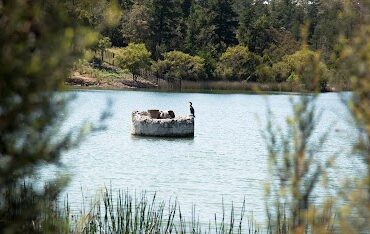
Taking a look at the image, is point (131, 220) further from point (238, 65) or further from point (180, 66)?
point (238, 65)

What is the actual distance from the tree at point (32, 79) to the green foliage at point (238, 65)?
8835 cm

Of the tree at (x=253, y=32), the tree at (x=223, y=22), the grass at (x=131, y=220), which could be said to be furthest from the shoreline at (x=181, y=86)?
the grass at (x=131, y=220)

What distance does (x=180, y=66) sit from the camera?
89500 mm

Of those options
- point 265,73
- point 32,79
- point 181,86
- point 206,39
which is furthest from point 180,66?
point 32,79

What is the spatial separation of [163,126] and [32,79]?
30.4 metres

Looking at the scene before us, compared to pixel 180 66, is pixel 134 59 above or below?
above

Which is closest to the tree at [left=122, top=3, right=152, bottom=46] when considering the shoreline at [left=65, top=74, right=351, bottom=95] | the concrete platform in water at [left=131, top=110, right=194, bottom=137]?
the shoreline at [left=65, top=74, right=351, bottom=95]

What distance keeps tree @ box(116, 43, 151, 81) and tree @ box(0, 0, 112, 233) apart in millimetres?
84153

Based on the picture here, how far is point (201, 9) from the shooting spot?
103375 millimetres

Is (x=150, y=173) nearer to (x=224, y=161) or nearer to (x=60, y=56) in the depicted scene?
(x=224, y=161)

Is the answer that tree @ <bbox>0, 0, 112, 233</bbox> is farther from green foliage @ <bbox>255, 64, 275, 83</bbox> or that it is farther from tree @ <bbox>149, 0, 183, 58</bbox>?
tree @ <bbox>149, 0, 183, 58</bbox>

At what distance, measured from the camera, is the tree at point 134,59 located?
8744cm

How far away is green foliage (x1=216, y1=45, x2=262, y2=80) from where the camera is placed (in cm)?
9156

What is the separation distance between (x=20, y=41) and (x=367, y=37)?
169cm
